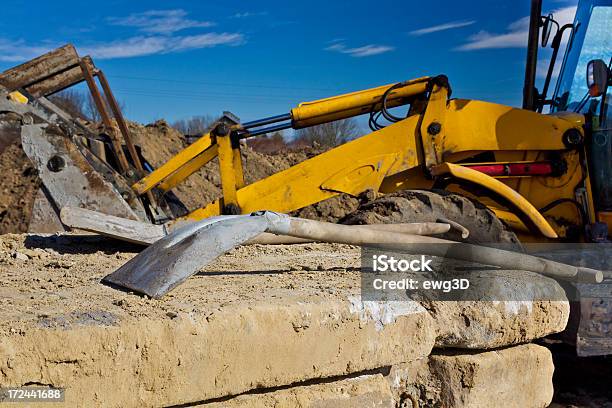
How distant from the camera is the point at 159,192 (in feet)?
20.9

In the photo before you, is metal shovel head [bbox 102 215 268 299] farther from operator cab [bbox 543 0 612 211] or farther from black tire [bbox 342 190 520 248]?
operator cab [bbox 543 0 612 211]

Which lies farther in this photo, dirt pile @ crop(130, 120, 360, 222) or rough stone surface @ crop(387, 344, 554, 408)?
dirt pile @ crop(130, 120, 360, 222)

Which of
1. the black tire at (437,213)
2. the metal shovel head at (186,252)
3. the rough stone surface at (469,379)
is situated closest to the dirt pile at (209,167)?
the black tire at (437,213)

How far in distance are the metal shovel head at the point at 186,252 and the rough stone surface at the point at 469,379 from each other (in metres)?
0.87

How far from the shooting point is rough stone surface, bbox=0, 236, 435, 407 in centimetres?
216

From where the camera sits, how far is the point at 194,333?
2357 millimetres

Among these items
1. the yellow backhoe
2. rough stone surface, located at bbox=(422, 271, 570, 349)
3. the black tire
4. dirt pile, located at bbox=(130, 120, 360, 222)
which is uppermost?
dirt pile, located at bbox=(130, 120, 360, 222)

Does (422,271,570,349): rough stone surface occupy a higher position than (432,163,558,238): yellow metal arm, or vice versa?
(432,163,558,238): yellow metal arm

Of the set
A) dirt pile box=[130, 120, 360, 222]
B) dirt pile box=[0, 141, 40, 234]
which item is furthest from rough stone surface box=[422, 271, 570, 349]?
dirt pile box=[130, 120, 360, 222]

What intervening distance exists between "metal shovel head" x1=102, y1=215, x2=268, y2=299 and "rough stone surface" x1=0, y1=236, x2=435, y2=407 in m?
0.08

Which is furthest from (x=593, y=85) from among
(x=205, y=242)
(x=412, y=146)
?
(x=205, y=242)

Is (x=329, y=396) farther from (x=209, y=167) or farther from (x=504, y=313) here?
(x=209, y=167)

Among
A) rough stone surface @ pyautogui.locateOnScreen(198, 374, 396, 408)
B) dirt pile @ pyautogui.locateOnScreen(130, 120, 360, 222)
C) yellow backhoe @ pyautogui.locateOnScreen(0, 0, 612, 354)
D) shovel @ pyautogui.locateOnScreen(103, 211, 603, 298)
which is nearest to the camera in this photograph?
rough stone surface @ pyautogui.locateOnScreen(198, 374, 396, 408)

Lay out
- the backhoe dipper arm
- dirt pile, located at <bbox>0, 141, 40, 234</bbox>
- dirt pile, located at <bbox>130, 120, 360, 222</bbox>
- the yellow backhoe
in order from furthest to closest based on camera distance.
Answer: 1. dirt pile, located at <bbox>130, 120, 360, 222</bbox>
2. dirt pile, located at <bbox>0, 141, 40, 234</bbox>
3. the backhoe dipper arm
4. the yellow backhoe
